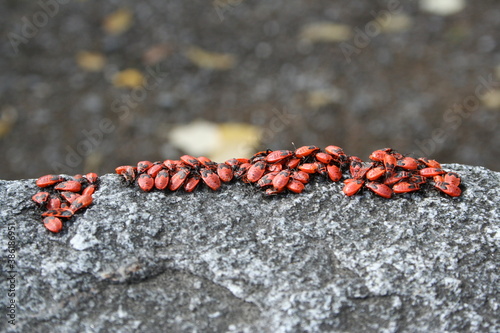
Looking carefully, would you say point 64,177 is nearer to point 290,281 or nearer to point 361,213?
point 290,281

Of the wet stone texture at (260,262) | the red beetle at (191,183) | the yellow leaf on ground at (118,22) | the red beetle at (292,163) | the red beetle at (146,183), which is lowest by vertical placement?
the wet stone texture at (260,262)

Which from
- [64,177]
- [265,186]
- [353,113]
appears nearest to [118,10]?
[353,113]

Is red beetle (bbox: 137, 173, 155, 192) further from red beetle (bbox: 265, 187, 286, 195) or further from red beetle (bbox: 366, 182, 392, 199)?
red beetle (bbox: 366, 182, 392, 199)

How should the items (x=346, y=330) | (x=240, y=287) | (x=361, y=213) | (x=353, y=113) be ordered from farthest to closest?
1. (x=353, y=113)
2. (x=361, y=213)
3. (x=240, y=287)
4. (x=346, y=330)

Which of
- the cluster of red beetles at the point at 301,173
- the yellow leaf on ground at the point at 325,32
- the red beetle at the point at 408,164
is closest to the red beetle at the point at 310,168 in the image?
the cluster of red beetles at the point at 301,173

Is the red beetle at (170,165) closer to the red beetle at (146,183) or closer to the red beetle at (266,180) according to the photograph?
the red beetle at (146,183)

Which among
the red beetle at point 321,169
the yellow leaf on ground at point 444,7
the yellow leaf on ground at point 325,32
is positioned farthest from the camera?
the yellow leaf on ground at point 444,7
